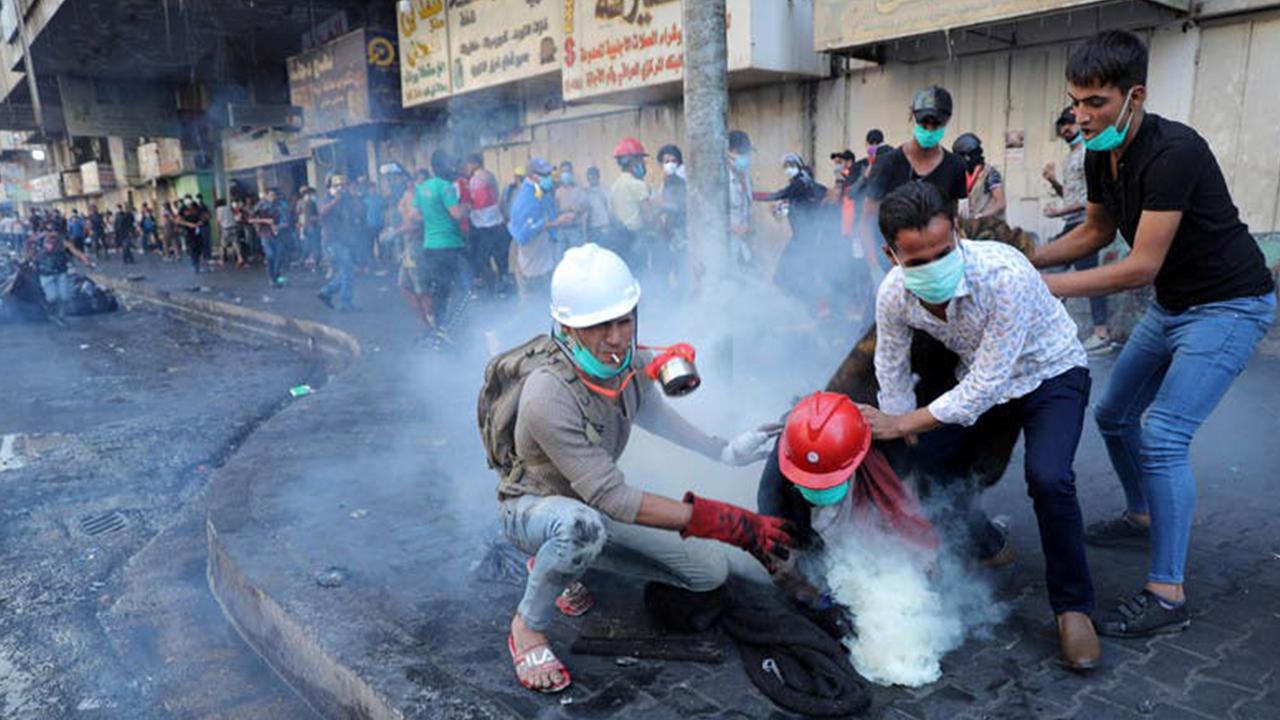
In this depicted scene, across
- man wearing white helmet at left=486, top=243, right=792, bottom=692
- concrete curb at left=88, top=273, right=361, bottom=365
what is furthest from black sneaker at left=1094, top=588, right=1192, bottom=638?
concrete curb at left=88, top=273, right=361, bottom=365

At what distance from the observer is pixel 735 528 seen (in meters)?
2.35

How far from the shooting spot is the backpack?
2576 mm

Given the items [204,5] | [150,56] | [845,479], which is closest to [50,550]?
[845,479]

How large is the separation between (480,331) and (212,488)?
3.99m

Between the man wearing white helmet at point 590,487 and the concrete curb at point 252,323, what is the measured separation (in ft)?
21.4

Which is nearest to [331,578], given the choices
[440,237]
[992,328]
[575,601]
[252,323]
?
[575,601]

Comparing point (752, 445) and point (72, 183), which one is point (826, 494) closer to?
point (752, 445)

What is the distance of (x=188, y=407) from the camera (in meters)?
7.36

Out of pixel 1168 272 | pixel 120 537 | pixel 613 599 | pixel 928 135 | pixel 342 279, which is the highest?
pixel 928 135

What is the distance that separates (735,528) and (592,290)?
0.78 meters

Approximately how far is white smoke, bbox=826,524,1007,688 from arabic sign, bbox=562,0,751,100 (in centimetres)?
771

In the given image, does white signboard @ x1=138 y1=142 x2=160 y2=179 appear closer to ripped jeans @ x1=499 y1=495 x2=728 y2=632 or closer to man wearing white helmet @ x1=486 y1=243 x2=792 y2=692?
man wearing white helmet @ x1=486 y1=243 x2=792 y2=692

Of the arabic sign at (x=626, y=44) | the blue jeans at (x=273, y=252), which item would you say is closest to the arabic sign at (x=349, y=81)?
the blue jeans at (x=273, y=252)

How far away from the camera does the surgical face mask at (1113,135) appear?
2461 millimetres
